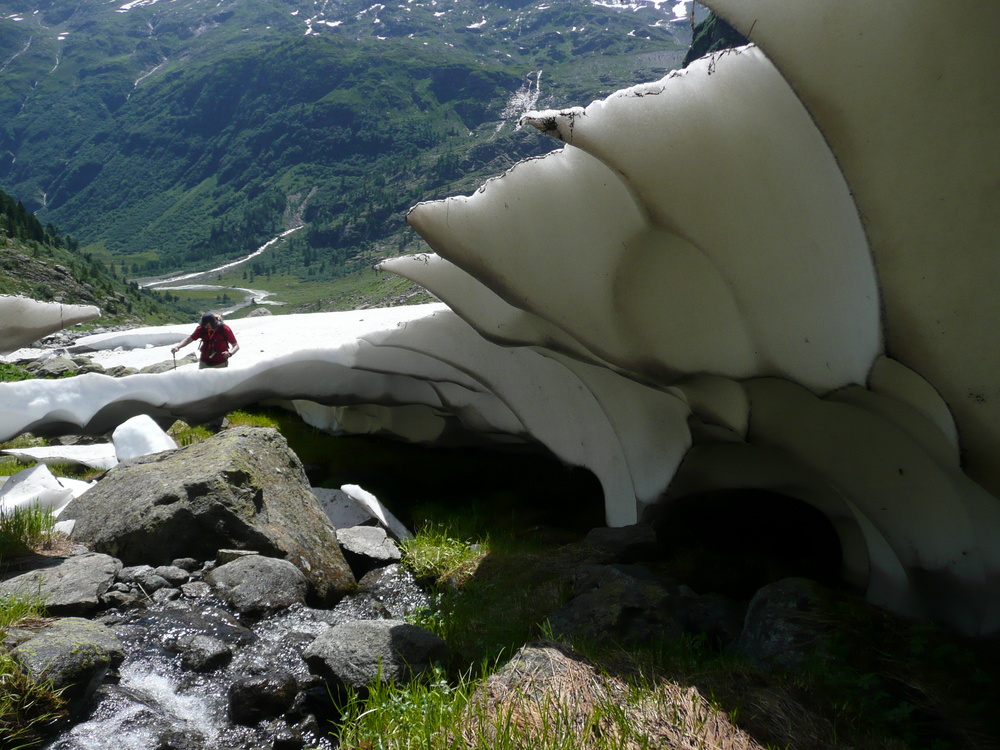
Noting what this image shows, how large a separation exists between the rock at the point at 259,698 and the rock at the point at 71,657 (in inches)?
39.0

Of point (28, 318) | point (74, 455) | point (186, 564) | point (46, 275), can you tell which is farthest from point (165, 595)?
point (46, 275)

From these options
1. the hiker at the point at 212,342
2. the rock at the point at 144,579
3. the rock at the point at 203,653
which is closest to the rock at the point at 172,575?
the rock at the point at 144,579

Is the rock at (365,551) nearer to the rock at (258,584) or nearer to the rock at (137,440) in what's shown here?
the rock at (258,584)

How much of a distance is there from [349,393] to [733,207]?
9.85 metres

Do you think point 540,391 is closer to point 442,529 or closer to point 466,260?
point 442,529

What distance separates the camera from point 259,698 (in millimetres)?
5762

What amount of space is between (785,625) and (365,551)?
19.0 ft

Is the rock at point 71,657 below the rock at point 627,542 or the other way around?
the other way around

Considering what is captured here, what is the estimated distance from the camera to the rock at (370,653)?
5805mm

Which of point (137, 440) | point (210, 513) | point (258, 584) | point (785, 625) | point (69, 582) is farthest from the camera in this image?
point (137, 440)

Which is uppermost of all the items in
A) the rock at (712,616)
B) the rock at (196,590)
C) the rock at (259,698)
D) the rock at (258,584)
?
the rock at (259,698)

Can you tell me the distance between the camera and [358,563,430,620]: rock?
862 centimetres

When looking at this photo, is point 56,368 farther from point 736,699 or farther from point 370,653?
point 736,699

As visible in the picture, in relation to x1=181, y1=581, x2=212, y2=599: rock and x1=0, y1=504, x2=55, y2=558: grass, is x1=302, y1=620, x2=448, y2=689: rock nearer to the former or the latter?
x1=181, y1=581, x2=212, y2=599: rock
